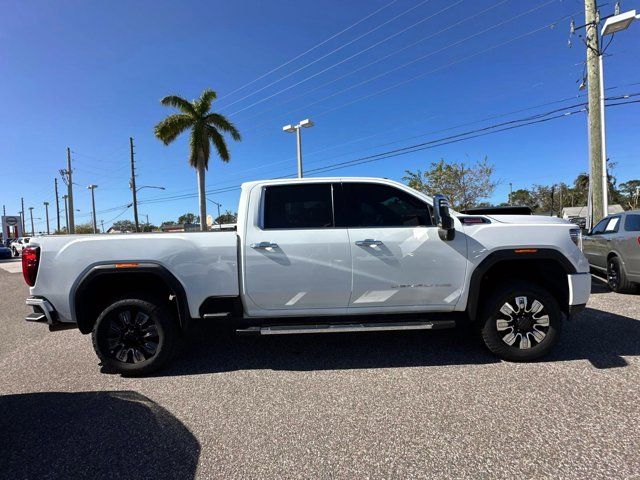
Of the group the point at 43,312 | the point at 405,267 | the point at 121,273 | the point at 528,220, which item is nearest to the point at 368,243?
the point at 405,267

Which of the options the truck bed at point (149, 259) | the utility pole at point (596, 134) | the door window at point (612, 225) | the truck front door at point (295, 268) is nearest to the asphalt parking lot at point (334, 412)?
the truck front door at point (295, 268)

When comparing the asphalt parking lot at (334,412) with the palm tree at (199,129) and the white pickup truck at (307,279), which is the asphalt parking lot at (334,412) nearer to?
the white pickup truck at (307,279)

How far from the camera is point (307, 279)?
4047 millimetres

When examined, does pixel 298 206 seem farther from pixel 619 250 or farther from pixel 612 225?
pixel 612 225

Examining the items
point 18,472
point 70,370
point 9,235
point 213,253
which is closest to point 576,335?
Result: point 213,253

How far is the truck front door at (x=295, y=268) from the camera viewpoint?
403cm

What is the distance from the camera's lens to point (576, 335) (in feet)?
16.2

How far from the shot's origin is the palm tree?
938 inches

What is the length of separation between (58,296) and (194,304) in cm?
136

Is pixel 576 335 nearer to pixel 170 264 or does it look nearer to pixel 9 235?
pixel 170 264

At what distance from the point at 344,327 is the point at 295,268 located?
2.57ft

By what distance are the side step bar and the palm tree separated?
67.9ft

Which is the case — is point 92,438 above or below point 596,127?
below

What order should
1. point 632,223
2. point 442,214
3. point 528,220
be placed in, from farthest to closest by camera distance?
point 632,223, point 528,220, point 442,214
